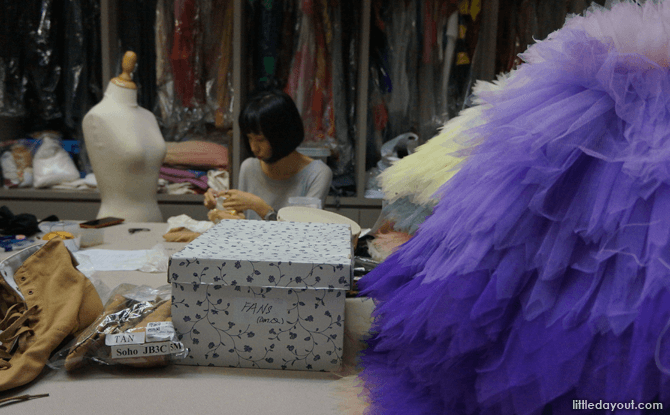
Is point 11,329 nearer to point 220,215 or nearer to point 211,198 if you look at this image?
point 220,215

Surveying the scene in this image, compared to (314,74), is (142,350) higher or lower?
lower

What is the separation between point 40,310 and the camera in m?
0.56

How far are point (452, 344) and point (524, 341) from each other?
0.06 meters

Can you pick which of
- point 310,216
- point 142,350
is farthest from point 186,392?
point 310,216

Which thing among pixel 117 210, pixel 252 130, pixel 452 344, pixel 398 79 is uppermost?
pixel 398 79

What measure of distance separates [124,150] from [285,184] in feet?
1.90

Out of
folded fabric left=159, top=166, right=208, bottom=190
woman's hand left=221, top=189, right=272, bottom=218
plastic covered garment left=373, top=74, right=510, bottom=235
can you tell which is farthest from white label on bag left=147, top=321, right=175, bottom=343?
folded fabric left=159, top=166, right=208, bottom=190

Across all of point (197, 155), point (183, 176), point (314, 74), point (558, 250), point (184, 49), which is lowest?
point (183, 176)

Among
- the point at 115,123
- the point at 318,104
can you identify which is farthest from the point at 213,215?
the point at 318,104

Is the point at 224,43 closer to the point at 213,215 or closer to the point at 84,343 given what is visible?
the point at 213,215

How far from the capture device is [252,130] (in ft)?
5.39

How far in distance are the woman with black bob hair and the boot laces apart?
842mm

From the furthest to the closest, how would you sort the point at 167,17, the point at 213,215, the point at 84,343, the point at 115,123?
the point at 167,17 < the point at 115,123 < the point at 213,215 < the point at 84,343

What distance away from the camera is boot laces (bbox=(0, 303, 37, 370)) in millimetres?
512
